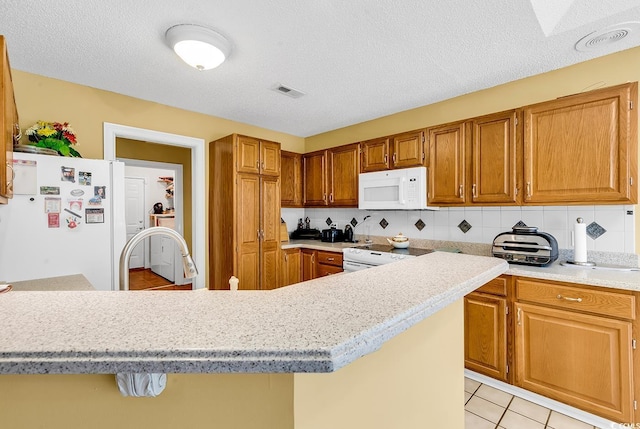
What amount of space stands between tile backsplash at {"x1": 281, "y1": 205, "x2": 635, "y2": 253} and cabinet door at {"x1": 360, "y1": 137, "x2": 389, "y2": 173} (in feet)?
2.00

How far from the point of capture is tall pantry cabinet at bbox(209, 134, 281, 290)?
122 inches

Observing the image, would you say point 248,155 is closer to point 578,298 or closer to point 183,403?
point 183,403

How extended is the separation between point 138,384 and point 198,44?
1.93 meters

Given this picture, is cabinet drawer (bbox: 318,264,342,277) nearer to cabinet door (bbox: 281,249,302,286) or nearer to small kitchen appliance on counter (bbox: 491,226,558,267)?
cabinet door (bbox: 281,249,302,286)

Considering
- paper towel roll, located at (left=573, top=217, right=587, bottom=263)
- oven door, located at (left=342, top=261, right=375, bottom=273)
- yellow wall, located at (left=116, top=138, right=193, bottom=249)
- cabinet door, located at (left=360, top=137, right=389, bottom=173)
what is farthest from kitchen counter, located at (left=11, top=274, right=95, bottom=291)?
paper towel roll, located at (left=573, top=217, right=587, bottom=263)

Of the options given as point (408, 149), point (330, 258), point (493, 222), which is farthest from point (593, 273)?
point (330, 258)

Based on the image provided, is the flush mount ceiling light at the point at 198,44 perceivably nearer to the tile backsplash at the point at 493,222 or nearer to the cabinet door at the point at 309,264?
the cabinet door at the point at 309,264

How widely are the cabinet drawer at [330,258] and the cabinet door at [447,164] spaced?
116cm

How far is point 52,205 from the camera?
6.29 ft

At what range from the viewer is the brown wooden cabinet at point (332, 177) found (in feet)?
11.5

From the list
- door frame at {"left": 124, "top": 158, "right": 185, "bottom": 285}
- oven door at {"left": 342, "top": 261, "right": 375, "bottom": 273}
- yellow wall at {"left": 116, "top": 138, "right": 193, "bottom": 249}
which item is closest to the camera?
oven door at {"left": 342, "top": 261, "right": 375, "bottom": 273}

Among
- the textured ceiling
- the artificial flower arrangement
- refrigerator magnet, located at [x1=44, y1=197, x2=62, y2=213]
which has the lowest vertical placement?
refrigerator magnet, located at [x1=44, y1=197, x2=62, y2=213]

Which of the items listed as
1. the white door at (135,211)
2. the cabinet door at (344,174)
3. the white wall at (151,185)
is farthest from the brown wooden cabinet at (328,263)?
the white wall at (151,185)

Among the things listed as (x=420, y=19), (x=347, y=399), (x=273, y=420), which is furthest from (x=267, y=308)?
(x=420, y=19)
